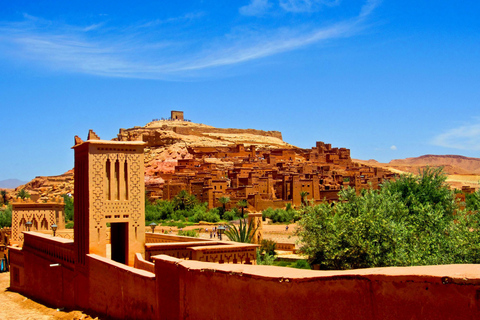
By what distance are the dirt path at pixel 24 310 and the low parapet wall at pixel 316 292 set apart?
3.29 m

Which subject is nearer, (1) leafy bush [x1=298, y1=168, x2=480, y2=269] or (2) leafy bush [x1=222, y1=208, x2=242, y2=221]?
(1) leafy bush [x1=298, y1=168, x2=480, y2=269]

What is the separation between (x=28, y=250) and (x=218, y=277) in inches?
364

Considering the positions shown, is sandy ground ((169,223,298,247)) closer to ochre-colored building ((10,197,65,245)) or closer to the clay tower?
ochre-colored building ((10,197,65,245))

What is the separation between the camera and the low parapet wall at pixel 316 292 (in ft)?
11.3

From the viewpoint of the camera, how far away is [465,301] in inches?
131

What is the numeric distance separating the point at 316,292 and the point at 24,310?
28.4 ft

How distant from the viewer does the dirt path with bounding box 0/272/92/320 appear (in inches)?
364

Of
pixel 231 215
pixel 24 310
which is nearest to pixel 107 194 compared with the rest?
pixel 24 310

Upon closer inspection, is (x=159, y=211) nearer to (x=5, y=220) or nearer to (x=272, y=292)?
(x=5, y=220)

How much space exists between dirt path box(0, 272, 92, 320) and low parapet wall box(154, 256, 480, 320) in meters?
3.29

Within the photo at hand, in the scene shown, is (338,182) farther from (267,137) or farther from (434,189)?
(267,137)

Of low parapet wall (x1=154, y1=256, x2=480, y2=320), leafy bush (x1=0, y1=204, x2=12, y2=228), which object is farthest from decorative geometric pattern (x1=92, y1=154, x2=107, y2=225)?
leafy bush (x1=0, y1=204, x2=12, y2=228)

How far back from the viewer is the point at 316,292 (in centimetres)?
423

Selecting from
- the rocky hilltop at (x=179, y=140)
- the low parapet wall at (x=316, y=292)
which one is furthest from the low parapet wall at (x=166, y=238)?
the rocky hilltop at (x=179, y=140)
